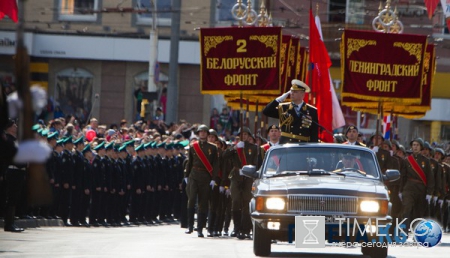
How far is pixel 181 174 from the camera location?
28.4 metres

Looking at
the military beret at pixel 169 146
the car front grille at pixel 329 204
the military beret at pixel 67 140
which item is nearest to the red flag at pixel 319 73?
the military beret at pixel 169 146

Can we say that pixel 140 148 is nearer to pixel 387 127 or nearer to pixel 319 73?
pixel 319 73

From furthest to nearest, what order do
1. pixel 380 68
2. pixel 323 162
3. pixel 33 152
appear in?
pixel 380 68, pixel 323 162, pixel 33 152

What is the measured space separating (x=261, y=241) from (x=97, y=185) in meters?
9.89

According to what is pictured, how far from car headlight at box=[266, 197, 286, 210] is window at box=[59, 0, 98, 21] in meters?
32.3

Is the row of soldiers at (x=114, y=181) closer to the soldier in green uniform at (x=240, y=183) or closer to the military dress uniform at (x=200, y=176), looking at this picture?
the military dress uniform at (x=200, y=176)

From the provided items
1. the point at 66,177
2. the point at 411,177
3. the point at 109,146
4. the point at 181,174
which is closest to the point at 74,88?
the point at 181,174

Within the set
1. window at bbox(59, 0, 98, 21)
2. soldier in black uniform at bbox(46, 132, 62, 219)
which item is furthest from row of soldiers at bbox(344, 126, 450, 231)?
window at bbox(59, 0, 98, 21)

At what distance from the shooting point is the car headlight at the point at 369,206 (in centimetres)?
1477

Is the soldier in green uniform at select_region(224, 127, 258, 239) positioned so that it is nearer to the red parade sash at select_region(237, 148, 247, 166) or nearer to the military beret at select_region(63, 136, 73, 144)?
the red parade sash at select_region(237, 148, 247, 166)

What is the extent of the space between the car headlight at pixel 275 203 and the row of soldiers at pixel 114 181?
845 cm

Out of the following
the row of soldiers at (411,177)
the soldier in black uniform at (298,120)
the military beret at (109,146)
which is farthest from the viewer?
the military beret at (109,146)

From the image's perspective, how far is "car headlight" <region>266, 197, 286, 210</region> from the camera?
14891 mm

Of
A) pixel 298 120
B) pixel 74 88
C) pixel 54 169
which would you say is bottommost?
pixel 54 169
